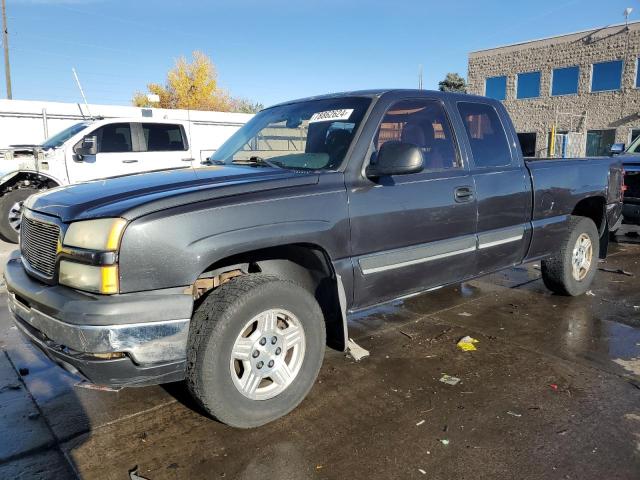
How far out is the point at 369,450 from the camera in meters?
2.66

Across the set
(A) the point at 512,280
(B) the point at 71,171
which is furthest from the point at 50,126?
(A) the point at 512,280

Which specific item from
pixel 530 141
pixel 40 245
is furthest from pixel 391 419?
pixel 530 141

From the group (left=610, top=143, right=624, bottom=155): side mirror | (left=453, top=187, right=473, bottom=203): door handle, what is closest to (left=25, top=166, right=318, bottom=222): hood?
(left=453, top=187, right=473, bottom=203): door handle

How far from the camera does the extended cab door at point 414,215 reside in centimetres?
322

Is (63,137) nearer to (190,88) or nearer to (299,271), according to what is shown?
(299,271)

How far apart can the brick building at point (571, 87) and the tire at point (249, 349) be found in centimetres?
2610

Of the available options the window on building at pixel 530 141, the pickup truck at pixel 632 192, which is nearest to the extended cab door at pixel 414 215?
the pickup truck at pixel 632 192

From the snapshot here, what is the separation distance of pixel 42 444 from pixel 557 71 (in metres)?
32.7

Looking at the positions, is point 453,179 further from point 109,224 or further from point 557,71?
point 557,71

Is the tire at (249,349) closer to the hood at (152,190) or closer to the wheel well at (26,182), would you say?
the hood at (152,190)

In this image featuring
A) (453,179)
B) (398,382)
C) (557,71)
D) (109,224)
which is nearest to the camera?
(109,224)

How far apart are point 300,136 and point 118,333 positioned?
2015 mm

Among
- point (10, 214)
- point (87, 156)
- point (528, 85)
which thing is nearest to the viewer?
point (10, 214)

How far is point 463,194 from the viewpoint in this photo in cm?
379
